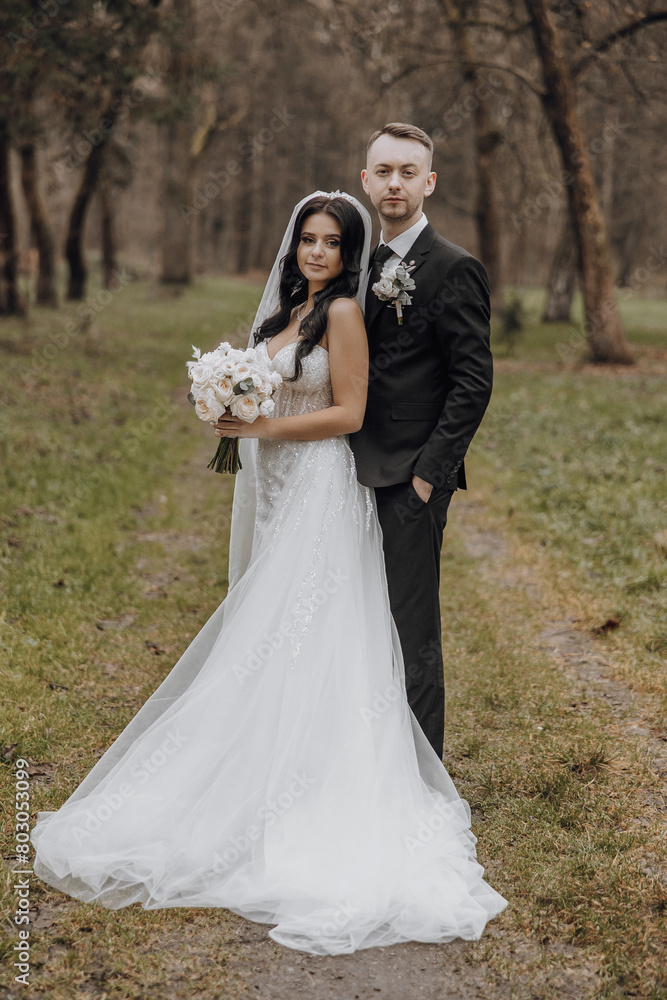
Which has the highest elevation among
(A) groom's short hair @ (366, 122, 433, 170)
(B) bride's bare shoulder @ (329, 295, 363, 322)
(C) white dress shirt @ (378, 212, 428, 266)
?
(A) groom's short hair @ (366, 122, 433, 170)

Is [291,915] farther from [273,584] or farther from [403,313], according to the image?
[403,313]

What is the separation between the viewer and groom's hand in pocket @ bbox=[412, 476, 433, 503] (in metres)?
3.44

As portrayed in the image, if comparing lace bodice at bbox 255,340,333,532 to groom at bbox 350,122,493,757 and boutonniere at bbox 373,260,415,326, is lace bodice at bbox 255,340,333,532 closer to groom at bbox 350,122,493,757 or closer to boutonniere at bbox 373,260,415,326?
groom at bbox 350,122,493,757

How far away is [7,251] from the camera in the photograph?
15.2 meters

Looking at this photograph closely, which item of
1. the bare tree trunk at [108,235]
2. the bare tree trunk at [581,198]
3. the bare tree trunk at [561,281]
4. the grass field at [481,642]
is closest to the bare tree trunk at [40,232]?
the bare tree trunk at [108,235]

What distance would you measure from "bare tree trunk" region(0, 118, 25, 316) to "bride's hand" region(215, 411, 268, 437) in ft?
41.2

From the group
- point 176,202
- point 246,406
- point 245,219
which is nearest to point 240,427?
point 246,406

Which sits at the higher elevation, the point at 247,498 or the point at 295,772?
the point at 247,498

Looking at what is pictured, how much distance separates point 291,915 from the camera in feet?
9.44

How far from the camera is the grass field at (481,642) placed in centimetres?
283

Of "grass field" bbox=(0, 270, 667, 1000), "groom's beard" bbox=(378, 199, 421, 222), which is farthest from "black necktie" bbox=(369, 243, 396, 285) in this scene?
"grass field" bbox=(0, 270, 667, 1000)

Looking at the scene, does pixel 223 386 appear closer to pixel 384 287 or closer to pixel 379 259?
pixel 384 287

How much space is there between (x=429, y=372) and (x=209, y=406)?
88 cm

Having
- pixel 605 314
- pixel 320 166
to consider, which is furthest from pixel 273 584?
pixel 320 166
